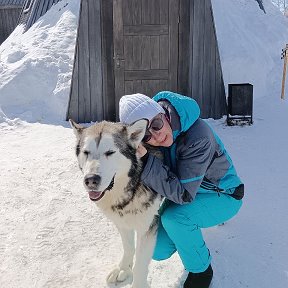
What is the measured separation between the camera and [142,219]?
2.34 m

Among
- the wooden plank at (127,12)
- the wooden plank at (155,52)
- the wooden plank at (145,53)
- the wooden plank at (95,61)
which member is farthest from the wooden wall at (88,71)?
the wooden plank at (155,52)

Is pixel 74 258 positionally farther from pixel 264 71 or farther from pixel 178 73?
pixel 264 71

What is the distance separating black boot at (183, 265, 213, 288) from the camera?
8.09 ft

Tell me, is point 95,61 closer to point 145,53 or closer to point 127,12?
point 145,53

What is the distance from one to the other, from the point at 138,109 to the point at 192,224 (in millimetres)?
799

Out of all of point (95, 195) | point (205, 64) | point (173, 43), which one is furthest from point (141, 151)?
point (205, 64)

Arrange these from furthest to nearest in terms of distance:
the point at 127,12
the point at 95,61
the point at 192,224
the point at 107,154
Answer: the point at 95,61 → the point at 127,12 → the point at 192,224 → the point at 107,154

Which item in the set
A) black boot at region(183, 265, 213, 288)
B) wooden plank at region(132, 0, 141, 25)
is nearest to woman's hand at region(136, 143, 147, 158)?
black boot at region(183, 265, 213, 288)

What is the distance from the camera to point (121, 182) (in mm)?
2246

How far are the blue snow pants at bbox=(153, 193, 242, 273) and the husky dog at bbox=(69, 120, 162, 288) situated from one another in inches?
4.7

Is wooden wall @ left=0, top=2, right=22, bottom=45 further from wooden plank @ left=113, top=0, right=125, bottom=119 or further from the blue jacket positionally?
the blue jacket

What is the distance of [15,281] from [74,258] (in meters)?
0.44

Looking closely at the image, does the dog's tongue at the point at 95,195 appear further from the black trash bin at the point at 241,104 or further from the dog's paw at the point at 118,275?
the black trash bin at the point at 241,104

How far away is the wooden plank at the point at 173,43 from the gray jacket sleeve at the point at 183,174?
4.19 metres
